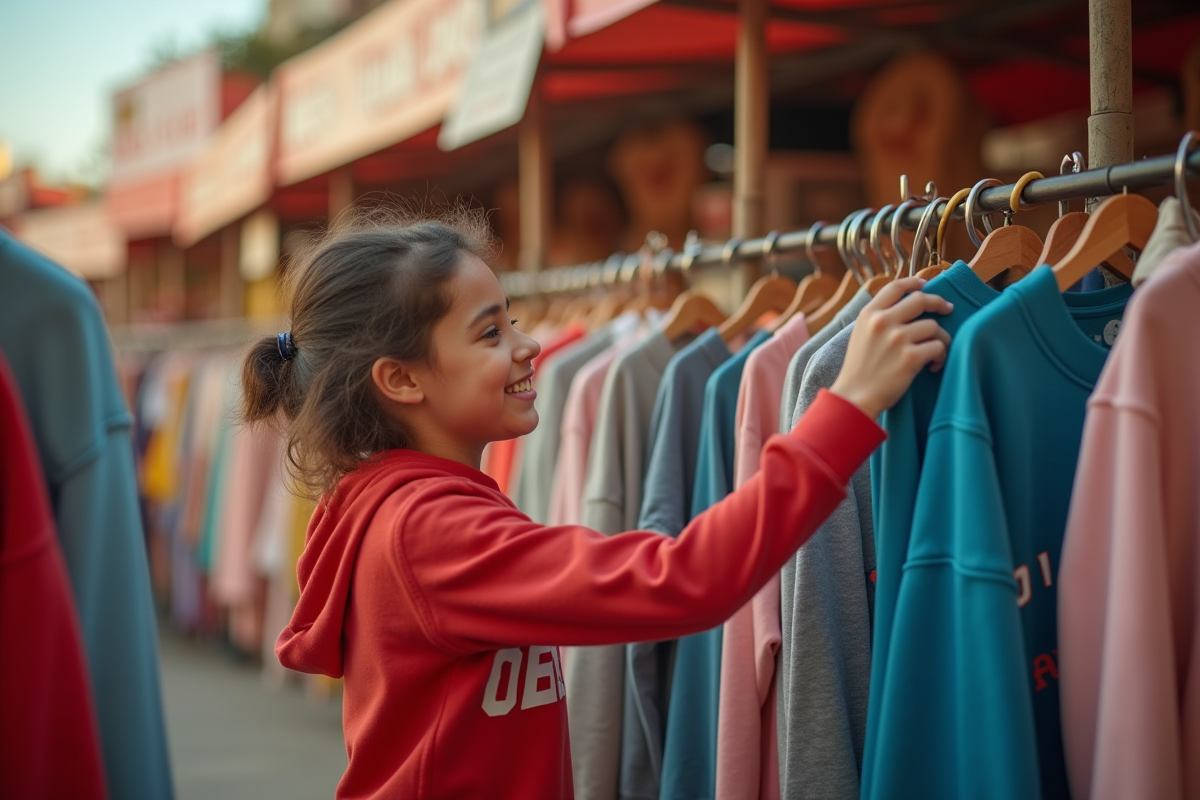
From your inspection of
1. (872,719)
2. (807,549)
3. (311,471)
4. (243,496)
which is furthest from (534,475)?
(243,496)

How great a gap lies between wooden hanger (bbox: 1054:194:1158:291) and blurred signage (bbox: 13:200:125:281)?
9.31m

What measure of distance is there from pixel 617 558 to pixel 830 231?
756 millimetres

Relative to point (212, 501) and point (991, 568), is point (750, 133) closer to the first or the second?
point (991, 568)

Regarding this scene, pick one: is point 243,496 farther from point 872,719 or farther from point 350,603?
point 872,719

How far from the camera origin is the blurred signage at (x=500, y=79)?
2.84 m

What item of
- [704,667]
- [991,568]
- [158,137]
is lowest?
[704,667]

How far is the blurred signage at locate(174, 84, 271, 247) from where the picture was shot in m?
5.73

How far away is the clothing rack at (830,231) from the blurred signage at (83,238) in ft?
24.9

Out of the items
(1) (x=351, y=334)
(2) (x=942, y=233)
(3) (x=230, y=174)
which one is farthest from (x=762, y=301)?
(3) (x=230, y=174)

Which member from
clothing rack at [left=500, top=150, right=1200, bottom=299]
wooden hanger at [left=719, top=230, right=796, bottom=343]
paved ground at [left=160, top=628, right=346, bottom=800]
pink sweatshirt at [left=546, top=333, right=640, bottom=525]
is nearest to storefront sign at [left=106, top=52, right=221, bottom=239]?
paved ground at [left=160, top=628, right=346, bottom=800]

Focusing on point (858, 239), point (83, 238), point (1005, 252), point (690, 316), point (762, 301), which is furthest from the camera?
point (83, 238)

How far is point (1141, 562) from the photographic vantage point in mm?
1024

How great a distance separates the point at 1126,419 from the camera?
3.39 ft

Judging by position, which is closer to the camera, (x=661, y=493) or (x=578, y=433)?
(x=661, y=493)
